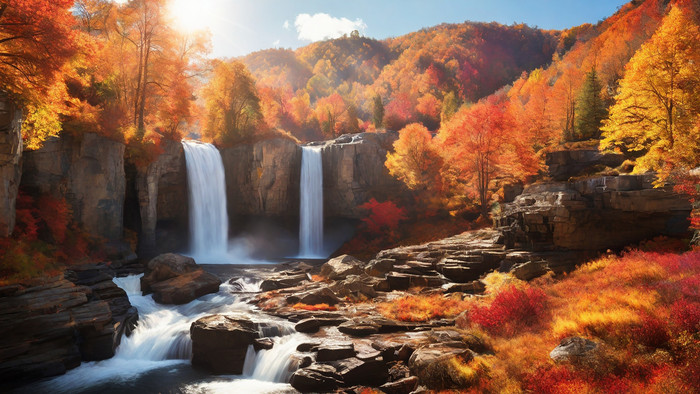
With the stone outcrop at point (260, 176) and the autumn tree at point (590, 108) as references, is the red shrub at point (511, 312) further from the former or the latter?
the autumn tree at point (590, 108)

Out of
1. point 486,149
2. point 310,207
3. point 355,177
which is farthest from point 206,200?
point 486,149

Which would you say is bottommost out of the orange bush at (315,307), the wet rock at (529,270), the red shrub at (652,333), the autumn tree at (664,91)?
the orange bush at (315,307)

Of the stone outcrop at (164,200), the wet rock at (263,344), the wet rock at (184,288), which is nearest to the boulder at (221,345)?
the wet rock at (263,344)

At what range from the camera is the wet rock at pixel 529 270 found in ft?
55.1

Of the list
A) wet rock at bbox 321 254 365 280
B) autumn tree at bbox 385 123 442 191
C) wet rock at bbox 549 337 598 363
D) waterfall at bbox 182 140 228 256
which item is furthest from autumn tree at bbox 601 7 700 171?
waterfall at bbox 182 140 228 256

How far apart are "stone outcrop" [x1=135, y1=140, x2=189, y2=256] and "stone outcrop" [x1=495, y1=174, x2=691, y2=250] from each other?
2797 centimetres

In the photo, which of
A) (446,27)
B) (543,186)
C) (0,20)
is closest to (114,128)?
(0,20)

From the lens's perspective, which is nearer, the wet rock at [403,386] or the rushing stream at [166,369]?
the wet rock at [403,386]

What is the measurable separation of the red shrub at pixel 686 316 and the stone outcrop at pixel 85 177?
29.3 meters

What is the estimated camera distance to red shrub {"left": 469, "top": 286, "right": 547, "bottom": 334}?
11.2 m

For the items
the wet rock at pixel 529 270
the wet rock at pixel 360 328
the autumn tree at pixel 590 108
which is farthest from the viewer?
the autumn tree at pixel 590 108

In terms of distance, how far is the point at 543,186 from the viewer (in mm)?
24234

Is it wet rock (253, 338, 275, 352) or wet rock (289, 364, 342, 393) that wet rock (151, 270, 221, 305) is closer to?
wet rock (253, 338, 275, 352)

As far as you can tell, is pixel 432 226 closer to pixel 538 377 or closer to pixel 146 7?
pixel 538 377
